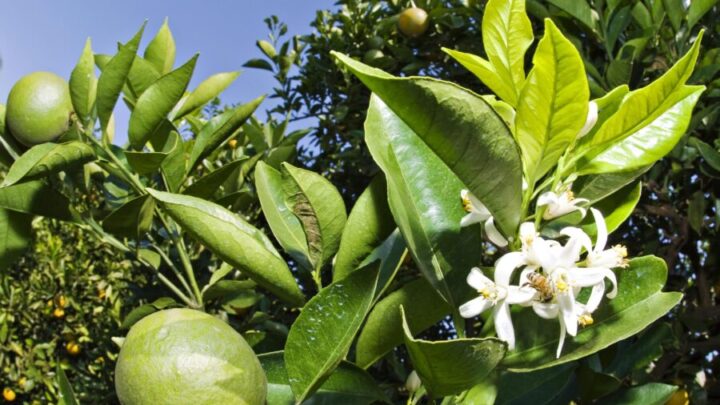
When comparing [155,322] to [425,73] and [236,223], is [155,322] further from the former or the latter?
[425,73]

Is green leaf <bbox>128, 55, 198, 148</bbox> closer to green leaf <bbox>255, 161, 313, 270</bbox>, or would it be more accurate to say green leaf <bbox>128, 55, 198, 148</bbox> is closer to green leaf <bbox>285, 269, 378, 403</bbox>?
green leaf <bbox>255, 161, 313, 270</bbox>

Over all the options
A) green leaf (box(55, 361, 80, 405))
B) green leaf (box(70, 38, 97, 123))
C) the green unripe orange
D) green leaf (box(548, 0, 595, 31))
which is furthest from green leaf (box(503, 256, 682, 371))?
the green unripe orange

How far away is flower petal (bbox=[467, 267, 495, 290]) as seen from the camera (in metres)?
0.72

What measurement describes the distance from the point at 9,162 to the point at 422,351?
95cm

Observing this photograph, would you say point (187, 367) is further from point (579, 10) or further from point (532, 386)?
point (579, 10)

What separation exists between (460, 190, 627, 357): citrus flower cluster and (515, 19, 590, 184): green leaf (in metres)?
0.06

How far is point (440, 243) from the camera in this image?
2.56 feet

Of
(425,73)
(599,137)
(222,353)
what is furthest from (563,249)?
(425,73)

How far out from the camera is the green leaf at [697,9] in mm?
1682

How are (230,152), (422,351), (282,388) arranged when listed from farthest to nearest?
(230,152) → (282,388) → (422,351)

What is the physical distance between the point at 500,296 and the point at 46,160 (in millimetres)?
692

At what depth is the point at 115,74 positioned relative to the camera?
3.69 feet

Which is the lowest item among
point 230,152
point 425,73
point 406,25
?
point 230,152

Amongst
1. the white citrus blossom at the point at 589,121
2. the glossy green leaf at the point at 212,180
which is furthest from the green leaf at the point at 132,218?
the white citrus blossom at the point at 589,121
